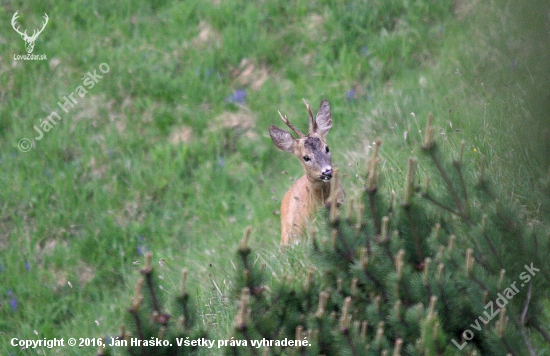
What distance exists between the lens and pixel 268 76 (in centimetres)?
868

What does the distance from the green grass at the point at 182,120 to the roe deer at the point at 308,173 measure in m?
0.30

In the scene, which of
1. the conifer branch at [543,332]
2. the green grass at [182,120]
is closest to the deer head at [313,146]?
the green grass at [182,120]

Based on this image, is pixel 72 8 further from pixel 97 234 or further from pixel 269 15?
pixel 97 234

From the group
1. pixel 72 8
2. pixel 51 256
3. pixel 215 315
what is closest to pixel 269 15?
pixel 72 8

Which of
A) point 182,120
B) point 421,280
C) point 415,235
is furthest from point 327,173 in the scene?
point 182,120

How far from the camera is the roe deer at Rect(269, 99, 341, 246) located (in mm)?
4973

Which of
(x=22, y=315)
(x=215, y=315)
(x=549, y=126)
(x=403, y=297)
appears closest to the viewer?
(x=549, y=126)

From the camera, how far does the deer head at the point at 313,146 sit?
4988mm

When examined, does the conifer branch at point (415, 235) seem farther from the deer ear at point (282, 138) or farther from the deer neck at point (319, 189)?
the deer ear at point (282, 138)

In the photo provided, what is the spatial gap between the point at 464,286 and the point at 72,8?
27.6 ft

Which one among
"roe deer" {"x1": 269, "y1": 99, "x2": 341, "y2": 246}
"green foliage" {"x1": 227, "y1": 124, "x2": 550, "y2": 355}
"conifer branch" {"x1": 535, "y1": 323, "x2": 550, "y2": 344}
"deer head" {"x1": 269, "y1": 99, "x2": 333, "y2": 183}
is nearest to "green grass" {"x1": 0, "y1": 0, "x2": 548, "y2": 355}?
"roe deer" {"x1": 269, "y1": 99, "x2": 341, "y2": 246}

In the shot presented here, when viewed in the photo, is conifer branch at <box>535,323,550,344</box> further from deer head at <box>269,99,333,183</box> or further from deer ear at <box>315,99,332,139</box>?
deer ear at <box>315,99,332,139</box>

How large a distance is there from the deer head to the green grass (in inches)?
16.4

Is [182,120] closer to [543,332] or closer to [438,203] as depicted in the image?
[438,203]
